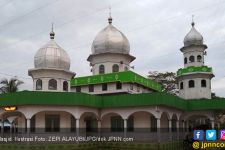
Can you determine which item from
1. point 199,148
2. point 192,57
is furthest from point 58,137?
point 192,57

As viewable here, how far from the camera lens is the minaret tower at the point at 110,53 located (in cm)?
3856

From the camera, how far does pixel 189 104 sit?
36.2 metres

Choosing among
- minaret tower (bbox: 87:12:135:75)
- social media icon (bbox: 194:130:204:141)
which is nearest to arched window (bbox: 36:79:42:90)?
minaret tower (bbox: 87:12:135:75)

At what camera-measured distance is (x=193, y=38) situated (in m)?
41.8

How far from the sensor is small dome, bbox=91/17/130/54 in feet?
127

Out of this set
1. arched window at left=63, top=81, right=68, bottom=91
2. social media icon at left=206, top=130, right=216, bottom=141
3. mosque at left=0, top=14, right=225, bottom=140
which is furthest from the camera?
arched window at left=63, top=81, right=68, bottom=91

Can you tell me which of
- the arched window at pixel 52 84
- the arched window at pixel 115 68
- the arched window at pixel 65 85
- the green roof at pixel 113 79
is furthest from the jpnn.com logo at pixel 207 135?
the arched window at pixel 115 68

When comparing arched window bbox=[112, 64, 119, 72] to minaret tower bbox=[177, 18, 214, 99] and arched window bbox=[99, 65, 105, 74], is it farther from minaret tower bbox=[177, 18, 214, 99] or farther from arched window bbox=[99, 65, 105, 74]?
minaret tower bbox=[177, 18, 214, 99]

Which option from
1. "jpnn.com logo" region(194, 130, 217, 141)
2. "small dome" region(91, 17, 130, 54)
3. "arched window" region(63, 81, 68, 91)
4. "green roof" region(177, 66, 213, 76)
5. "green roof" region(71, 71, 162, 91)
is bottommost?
"jpnn.com logo" region(194, 130, 217, 141)

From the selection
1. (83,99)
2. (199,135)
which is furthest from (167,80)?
(199,135)

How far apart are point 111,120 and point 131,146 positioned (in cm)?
465

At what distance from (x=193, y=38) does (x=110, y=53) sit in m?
10.9

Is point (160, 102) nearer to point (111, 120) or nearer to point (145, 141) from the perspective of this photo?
point (145, 141)

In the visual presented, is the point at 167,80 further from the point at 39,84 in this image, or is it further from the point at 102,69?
the point at 39,84
